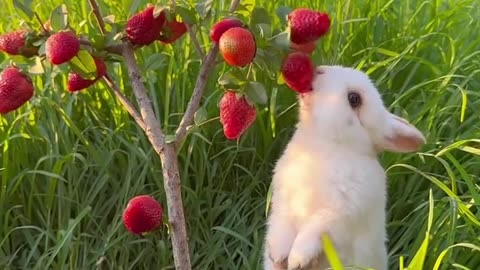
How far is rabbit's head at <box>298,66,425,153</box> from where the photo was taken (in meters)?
1.77

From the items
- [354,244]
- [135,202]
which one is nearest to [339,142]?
[354,244]

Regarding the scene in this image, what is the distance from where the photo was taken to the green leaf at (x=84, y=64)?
60.9 inches

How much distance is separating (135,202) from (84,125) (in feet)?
3.18

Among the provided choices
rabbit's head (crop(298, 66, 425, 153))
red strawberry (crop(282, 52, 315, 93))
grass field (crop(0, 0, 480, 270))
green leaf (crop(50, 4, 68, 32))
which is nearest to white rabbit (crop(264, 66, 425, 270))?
rabbit's head (crop(298, 66, 425, 153))

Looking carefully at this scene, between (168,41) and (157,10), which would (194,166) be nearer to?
(168,41)

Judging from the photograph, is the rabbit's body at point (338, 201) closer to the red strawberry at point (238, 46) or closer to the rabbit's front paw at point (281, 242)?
the rabbit's front paw at point (281, 242)

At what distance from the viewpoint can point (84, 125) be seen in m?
2.46

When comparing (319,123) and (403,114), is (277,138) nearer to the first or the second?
(403,114)

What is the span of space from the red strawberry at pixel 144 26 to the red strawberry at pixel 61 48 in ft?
0.37

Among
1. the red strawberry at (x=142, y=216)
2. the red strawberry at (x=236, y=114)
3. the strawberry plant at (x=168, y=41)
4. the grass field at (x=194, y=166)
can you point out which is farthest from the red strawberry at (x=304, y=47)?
the grass field at (x=194, y=166)

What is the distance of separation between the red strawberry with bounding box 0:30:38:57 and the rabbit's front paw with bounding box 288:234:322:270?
0.55 m

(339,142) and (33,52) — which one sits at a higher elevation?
(33,52)

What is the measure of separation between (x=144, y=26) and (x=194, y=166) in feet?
2.66

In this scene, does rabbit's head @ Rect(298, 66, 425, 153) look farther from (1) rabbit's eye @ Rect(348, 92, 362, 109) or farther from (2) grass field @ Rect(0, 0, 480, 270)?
(2) grass field @ Rect(0, 0, 480, 270)
